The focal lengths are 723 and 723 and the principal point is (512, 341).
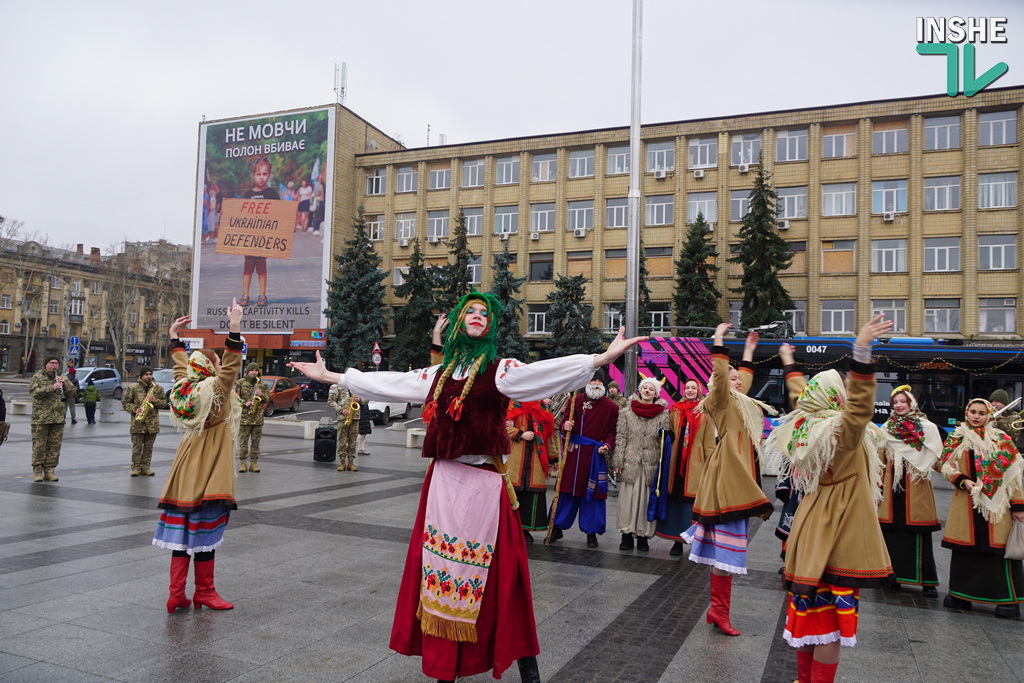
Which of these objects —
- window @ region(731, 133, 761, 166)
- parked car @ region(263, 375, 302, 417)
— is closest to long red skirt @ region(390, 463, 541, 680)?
parked car @ region(263, 375, 302, 417)

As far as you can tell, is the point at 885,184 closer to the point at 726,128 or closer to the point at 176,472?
the point at 726,128

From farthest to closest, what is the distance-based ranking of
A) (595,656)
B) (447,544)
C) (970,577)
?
(970,577), (595,656), (447,544)

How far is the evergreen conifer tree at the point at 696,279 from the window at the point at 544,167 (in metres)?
9.21

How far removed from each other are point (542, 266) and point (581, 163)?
19.7 ft

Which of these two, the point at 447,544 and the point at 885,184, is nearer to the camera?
the point at 447,544

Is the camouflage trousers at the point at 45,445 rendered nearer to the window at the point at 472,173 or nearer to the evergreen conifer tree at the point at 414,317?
the evergreen conifer tree at the point at 414,317

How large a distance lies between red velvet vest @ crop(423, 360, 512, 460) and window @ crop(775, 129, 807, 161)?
117 ft

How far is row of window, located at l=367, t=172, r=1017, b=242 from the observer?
32.6m

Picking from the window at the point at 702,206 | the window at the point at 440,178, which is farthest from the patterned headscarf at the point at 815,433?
the window at the point at 440,178

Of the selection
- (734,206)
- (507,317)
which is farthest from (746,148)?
(507,317)

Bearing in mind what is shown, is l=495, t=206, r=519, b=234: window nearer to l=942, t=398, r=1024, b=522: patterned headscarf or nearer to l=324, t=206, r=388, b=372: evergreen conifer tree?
l=324, t=206, r=388, b=372: evergreen conifer tree

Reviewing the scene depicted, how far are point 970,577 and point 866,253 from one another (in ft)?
102

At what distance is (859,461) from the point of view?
411cm

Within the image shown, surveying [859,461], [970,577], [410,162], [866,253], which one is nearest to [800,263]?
[866,253]
